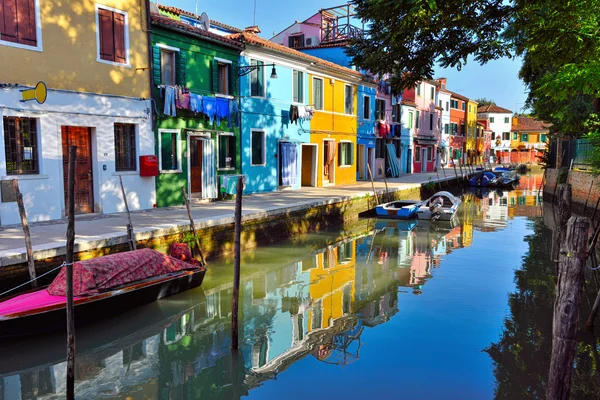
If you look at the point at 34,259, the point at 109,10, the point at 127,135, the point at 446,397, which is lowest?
the point at 446,397

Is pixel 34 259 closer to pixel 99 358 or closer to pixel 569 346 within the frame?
pixel 99 358

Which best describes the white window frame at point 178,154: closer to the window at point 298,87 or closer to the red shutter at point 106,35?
the red shutter at point 106,35

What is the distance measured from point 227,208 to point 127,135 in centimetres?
356

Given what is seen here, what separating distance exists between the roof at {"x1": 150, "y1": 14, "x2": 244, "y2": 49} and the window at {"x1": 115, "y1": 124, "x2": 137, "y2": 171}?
10.4ft

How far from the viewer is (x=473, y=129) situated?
55938mm

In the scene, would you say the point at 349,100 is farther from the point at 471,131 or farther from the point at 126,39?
the point at 471,131

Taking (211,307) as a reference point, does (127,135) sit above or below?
above

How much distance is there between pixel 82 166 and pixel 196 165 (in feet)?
14.8

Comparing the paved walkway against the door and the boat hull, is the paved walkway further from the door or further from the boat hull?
the boat hull

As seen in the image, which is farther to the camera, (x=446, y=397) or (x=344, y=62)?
(x=344, y=62)

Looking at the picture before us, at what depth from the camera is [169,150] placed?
15.4 meters

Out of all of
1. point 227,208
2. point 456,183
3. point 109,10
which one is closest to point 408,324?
point 227,208

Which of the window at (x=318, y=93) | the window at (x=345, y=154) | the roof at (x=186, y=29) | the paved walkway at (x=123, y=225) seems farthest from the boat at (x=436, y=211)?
the roof at (x=186, y=29)

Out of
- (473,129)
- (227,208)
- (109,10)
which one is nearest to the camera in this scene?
(109,10)
